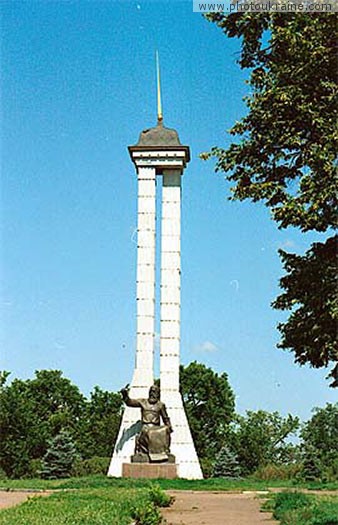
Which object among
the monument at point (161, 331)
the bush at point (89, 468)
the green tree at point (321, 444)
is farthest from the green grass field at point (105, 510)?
the bush at point (89, 468)

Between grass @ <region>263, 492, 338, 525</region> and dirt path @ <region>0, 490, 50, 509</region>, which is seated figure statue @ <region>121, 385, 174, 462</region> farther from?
grass @ <region>263, 492, 338, 525</region>

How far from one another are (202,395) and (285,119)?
2758 centimetres

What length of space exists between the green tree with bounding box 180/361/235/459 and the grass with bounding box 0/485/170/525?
25028 millimetres

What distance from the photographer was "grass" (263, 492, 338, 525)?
7.54 meters

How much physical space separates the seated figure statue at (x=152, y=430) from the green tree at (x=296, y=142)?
716 cm

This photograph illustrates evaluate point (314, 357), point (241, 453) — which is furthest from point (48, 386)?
point (314, 357)

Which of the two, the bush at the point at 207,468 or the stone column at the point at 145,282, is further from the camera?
the bush at the point at 207,468

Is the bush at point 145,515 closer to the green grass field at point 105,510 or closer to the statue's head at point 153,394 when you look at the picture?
the green grass field at point 105,510

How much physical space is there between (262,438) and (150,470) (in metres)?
19.0

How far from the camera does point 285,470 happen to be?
2178cm

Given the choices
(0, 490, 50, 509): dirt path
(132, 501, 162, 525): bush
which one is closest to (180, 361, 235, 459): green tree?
(0, 490, 50, 509): dirt path

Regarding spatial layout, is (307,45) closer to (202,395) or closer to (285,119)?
(285,119)

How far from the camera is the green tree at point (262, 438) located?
33.5m

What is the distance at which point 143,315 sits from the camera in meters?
19.1
